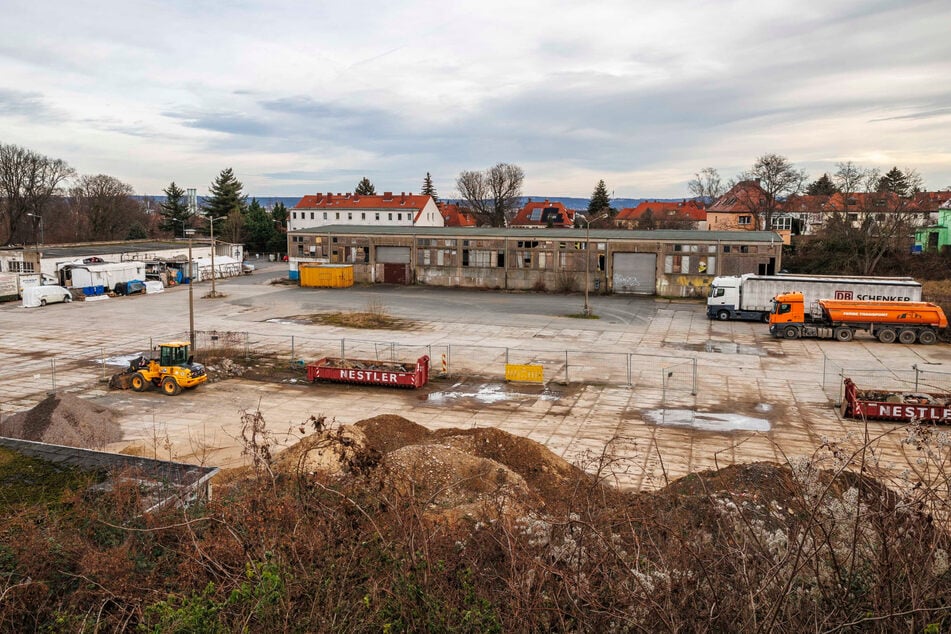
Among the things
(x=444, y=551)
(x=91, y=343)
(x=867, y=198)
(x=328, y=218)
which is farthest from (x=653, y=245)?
(x=328, y=218)

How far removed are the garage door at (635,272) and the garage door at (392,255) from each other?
21035 millimetres

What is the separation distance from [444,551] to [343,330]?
3390 centimetres

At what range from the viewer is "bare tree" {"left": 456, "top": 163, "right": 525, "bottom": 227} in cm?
12938

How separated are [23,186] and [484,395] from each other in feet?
290

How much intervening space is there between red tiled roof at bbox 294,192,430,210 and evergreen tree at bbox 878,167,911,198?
63244mm

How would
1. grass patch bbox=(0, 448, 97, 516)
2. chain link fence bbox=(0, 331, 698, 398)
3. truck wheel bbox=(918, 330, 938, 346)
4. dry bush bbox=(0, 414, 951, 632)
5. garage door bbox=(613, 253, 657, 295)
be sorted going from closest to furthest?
dry bush bbox=(0, 414, 951, 632) → grass patch bbox=(0, 448, 97, 516) → chain link fence bbox=(0, 331, 698, 398) → truck wheel bbox=(918, 330, 938, 346) → garage door bbox=(613, 253, 657, 295)

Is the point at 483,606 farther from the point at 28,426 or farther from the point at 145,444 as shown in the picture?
the point at 28,426

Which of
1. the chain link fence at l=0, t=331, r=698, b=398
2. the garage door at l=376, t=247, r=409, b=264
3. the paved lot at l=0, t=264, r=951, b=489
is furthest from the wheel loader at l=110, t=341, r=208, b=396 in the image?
the garage door at l=376, t=247, r=409, b=264

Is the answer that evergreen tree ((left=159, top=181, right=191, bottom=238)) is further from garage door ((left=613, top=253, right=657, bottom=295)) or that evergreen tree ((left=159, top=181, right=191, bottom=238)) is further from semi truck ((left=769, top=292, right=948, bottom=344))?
semi truck ((left=769, top=292, right=948, bottom=344))

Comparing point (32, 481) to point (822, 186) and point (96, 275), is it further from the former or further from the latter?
point (822, 186)

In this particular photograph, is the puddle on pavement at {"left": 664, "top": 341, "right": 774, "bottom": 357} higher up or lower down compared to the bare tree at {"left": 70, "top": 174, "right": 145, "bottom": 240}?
lower down

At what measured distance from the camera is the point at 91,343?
38938 mm

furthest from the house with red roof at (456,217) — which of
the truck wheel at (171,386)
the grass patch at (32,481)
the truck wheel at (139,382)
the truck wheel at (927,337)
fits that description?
the grass patch at (32,481)

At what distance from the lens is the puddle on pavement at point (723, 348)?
120ft
